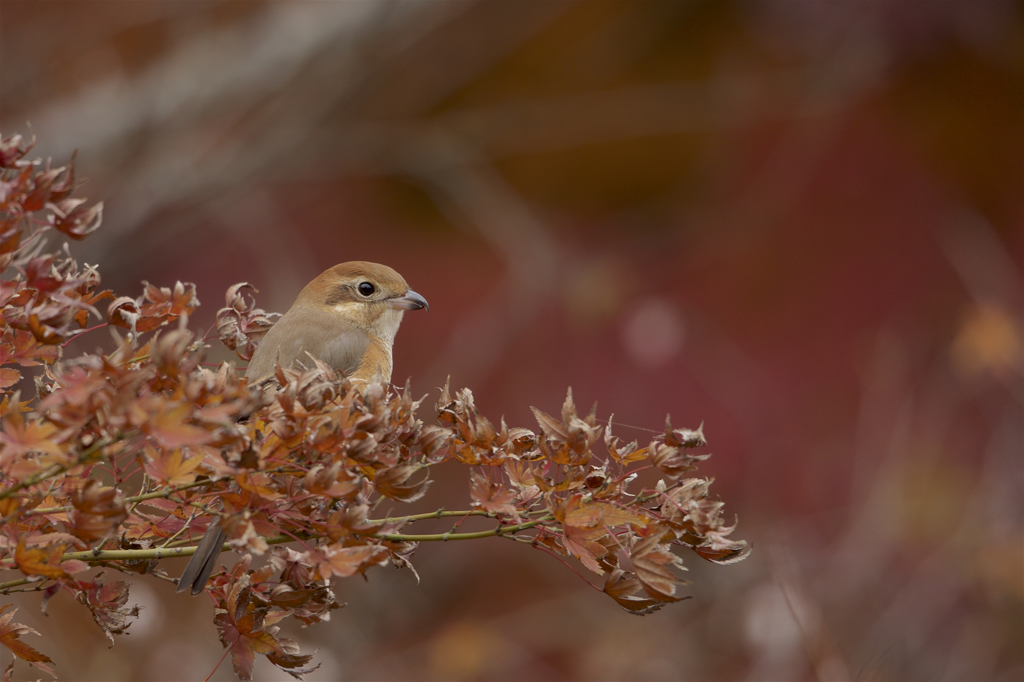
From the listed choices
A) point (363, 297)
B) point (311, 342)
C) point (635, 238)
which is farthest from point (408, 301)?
point (635, 238)

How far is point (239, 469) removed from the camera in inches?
54.5

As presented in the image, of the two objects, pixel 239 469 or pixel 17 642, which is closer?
pixel 239 469

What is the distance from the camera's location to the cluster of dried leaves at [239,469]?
1323mm

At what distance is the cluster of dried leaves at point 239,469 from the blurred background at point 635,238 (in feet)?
14.1

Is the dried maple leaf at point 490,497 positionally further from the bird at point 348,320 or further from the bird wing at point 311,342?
the bird at point 348,320

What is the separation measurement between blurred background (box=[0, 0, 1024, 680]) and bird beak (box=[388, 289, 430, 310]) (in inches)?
113

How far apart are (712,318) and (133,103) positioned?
5.65 m

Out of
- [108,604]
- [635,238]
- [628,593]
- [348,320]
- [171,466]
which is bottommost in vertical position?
[635,238]

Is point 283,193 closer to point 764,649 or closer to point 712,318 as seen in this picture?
point 712,318

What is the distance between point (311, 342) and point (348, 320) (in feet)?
1.20

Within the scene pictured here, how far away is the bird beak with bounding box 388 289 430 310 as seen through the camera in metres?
3.50

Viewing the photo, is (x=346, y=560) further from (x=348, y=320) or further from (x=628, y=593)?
(x=348, y=320)

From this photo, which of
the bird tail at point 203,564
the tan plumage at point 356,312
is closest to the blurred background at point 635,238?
the tan plumage at point 356,312

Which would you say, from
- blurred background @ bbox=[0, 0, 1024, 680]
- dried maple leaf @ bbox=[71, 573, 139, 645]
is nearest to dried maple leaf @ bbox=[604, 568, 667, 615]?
dried maple leaf @ bbox=[71, 573, 139, 645]
